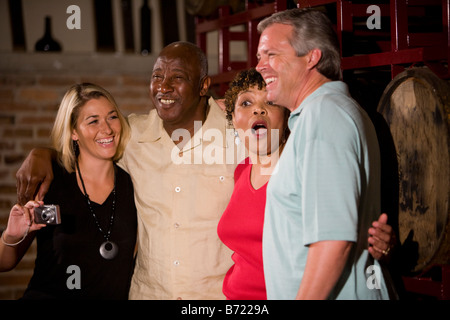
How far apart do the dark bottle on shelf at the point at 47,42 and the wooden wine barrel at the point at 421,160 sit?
3050 millimetres

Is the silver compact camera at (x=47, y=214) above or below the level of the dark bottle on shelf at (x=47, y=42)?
below

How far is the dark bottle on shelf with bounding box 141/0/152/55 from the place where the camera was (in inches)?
177

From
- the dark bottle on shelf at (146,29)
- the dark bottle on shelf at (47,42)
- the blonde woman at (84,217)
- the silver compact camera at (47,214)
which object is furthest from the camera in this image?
the dark bottle on shelf at (146,29)

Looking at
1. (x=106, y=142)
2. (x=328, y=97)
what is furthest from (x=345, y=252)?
(x=106, y=142)

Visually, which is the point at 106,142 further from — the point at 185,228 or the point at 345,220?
the point at 345,220

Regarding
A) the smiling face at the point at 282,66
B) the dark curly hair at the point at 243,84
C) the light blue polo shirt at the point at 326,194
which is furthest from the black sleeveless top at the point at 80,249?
the smiling face at the point at 282,66

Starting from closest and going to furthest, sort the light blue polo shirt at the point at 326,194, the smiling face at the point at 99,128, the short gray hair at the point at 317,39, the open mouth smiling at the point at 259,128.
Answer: the light blue polo shirt at the point at 326,194 < the short gray hair at the point at 317,39 < the open mouth smiling at the point at 259,128 < the smiling face at the point at 99,128

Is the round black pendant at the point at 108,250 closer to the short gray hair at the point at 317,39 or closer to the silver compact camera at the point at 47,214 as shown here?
the silver compact camera at the point at 47,214

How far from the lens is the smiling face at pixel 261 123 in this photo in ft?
6.97

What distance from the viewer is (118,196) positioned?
8.39ft

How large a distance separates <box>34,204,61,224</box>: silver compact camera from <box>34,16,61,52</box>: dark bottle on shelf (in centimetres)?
243

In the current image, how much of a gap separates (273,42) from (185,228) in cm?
99

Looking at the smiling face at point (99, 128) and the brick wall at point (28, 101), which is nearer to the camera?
the smiling face at point (99, 128)

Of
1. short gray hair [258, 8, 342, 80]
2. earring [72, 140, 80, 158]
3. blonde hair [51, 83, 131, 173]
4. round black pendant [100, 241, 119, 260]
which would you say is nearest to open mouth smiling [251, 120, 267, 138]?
short gray hair [258, 8, 342, 80]
